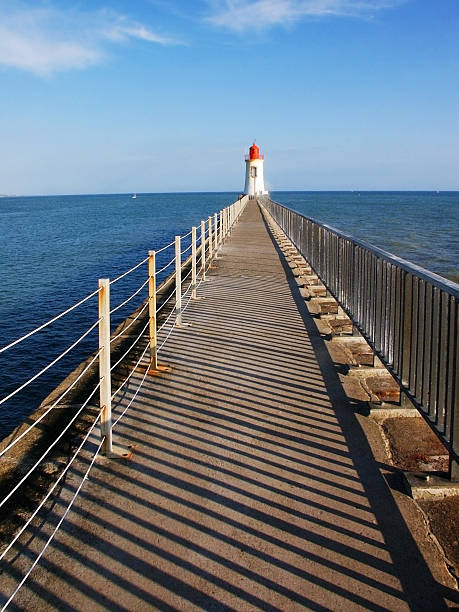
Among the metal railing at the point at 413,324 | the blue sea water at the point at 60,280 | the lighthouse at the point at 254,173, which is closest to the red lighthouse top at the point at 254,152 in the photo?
the lighthouse at the point at 254,173

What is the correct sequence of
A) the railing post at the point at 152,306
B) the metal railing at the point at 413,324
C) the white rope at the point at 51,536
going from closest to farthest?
the white rope at the point at 51,536, the metal railing at the point at 413,324, the railing post at the point at 152,306

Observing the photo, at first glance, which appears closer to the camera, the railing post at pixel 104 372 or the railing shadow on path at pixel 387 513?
the railing shadow on path at pixel 387 513

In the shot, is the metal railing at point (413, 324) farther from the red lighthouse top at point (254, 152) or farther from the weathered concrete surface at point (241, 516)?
the red lighthouse top at point (254, 152)

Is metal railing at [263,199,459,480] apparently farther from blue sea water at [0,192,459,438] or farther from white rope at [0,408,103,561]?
blue sea water at [0,192,459,438]

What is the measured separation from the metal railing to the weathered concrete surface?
52 centimetres

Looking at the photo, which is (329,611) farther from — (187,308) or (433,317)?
(187,308)

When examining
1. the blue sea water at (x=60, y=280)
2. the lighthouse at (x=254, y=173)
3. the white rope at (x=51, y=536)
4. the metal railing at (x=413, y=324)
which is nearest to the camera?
the white rope at (x=51, y=536)

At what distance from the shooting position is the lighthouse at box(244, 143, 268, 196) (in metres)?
60.2

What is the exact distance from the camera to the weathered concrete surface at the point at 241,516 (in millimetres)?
2719

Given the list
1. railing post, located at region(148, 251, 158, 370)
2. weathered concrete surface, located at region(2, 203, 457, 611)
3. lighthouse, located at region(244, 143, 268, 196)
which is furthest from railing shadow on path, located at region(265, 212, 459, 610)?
lighthouse, located at region(244, 143, 268, 196)

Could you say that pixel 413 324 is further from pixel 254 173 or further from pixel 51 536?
pixel 254 173

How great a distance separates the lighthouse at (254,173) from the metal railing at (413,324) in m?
55.2

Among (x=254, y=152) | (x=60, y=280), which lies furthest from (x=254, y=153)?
(x=60, y=280)

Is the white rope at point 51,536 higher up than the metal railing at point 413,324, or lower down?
lower down
